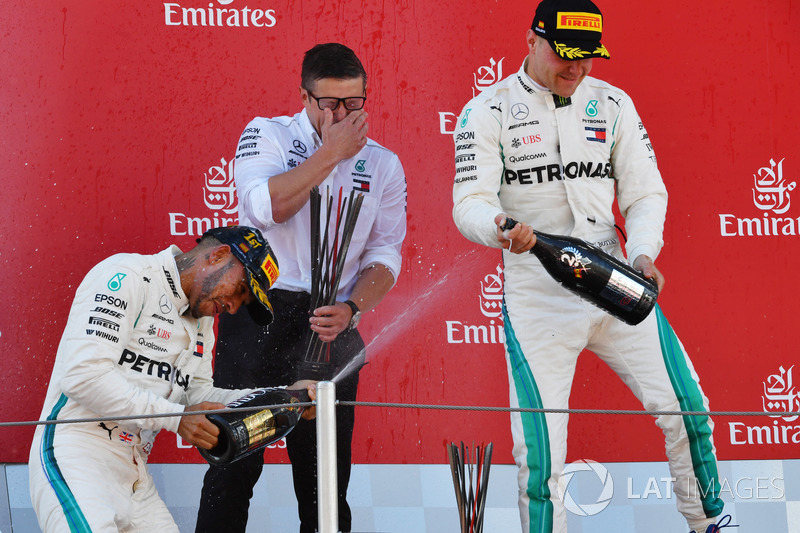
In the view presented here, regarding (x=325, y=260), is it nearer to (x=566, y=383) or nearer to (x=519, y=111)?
(x=519, y=111)

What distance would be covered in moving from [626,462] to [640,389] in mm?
735

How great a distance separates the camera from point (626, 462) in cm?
355

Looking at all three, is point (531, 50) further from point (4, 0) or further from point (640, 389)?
point (4, 0)

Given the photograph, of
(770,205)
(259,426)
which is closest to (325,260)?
(259,426)

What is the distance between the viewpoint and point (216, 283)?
2.75 m

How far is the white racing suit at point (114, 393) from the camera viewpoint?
2502 mm

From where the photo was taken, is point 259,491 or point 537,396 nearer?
point 537,396

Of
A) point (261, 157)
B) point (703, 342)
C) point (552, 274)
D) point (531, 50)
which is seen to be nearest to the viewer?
point (552, 274)

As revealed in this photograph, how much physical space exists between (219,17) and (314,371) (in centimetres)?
129

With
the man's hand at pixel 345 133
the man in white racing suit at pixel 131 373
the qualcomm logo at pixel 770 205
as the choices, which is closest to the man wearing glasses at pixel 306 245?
the man's hand at pixel 345 133

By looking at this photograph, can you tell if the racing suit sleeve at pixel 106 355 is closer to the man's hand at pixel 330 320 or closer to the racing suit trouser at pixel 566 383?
the man's hand at pixel 330 320

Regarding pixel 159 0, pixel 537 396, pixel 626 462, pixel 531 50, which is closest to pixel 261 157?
pixel 159 0

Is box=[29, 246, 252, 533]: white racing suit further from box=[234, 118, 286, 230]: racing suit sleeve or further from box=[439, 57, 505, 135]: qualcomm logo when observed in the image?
box=[439, 57, 505, 135]: qualcomm logo

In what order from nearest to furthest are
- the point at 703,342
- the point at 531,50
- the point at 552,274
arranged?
the point at 552,274 → the point at 531,50 → the point at 703,342
